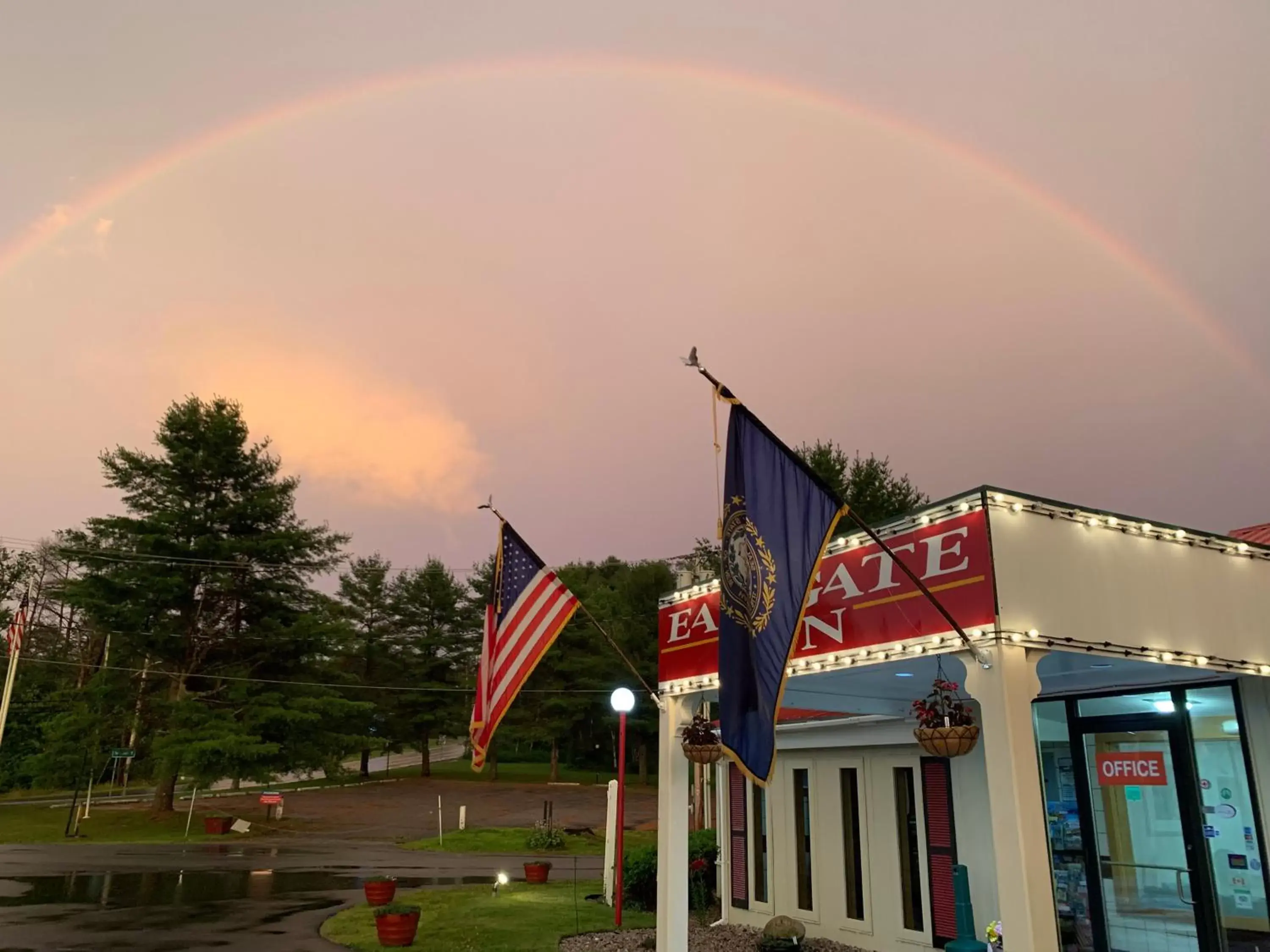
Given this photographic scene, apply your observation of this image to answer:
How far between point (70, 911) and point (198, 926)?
3.28 m

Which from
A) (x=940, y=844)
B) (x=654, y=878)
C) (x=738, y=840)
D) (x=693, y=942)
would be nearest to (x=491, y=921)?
(x=654, y=878)

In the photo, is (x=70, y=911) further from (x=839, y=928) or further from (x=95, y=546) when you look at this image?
(x=95, y=546)

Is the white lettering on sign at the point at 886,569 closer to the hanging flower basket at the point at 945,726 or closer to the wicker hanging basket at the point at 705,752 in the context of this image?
the hanging flower basket at the point at 945,726

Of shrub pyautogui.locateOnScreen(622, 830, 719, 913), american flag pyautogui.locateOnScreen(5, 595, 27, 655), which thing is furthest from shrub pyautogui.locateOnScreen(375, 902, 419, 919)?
american flag pyautogui.locateOnScreen(5, 595, 27, 655)

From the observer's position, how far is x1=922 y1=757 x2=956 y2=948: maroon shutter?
11.5 m

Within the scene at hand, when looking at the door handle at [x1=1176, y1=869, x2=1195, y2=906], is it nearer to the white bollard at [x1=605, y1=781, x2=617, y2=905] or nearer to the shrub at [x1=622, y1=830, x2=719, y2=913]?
the shrub at [x1=622, y1=830, x2=719, y2=913]

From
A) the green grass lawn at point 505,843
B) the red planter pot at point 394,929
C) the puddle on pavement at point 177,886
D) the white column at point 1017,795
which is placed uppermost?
the white column at point 1017,795

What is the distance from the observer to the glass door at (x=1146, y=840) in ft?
31.4

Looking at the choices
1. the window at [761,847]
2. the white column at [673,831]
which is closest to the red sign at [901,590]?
the white column at [673,831]

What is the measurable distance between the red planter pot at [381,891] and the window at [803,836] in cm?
727

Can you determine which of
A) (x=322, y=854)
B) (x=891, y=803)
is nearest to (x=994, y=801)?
(x=891, y=803)

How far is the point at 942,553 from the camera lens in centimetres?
759

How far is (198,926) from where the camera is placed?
1477cm

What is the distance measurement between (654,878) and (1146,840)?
9.46 m
